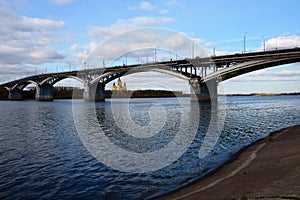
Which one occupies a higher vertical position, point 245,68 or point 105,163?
point 245,68

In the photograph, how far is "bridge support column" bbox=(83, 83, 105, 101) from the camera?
9474 centimetres

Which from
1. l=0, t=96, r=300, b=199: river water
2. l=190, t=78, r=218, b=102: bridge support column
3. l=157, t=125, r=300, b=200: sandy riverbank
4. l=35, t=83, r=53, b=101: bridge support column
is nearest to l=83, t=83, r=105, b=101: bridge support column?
l=35, t=83, r=53, b=101: bridge support column

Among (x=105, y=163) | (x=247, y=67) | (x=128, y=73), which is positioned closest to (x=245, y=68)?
(x=247, y=67)

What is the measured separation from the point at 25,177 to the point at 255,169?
28.5 feet

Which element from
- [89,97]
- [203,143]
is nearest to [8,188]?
[203,143]

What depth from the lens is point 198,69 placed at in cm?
7256

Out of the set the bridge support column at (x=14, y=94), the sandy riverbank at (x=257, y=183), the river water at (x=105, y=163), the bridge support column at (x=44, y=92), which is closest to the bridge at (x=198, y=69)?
the bridge support column at (x=44, y=92)

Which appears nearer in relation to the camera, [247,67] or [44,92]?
[247,67]

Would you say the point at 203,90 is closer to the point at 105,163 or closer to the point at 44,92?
the point at 105,163

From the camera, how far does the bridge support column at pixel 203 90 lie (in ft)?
234

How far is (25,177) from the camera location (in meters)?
9.41

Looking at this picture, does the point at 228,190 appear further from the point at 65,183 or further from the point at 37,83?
the point at 37,83

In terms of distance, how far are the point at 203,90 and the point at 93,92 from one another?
148 feet

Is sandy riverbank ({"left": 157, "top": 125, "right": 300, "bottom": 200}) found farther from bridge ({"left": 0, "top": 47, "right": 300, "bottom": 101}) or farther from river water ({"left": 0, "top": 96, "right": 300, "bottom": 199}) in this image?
bridge ({"left": 0, "top": 47, "right": 300, "bottom": 101})
